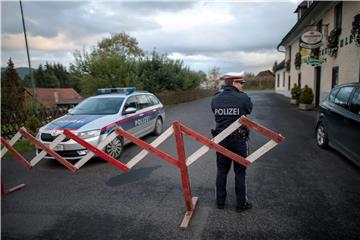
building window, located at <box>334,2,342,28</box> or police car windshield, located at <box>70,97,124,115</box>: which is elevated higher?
building window, located at <box>334,2,342,28</box>

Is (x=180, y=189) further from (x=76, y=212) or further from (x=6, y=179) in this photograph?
(x=6, y=179)

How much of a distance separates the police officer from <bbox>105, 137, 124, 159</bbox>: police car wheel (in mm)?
3254

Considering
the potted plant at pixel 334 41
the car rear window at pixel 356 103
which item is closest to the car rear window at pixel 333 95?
the car rear window at pixel 356 103

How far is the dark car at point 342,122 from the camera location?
16.1ft

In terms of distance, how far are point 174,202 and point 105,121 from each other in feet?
9.89

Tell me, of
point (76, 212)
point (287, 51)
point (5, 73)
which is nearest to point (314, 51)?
point (287, 51)

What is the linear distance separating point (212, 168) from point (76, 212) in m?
2.81

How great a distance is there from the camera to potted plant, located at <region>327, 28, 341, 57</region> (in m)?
11.7

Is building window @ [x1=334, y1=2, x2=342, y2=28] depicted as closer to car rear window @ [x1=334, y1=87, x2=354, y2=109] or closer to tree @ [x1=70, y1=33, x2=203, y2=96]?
car rear window @ [x1=334, y1=87, x2=354, y2=109]

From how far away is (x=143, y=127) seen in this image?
8086 mm

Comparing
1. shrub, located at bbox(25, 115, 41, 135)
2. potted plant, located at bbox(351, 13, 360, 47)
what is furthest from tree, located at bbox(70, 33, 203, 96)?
potted plant, located at bbox(351, 13, 360, 47)

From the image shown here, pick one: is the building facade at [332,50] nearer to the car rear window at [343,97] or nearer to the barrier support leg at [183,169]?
the car rear window at [343,97]

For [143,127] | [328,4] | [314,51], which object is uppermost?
[328,4]

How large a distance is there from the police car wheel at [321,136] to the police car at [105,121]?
4893 millimetres
